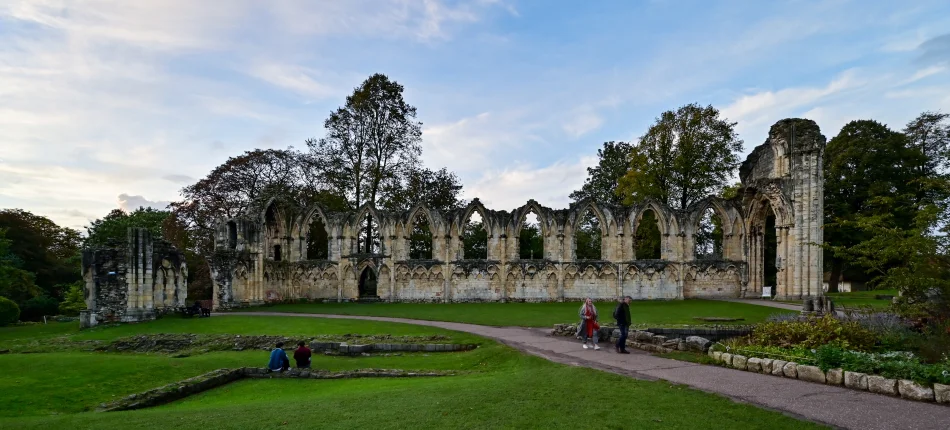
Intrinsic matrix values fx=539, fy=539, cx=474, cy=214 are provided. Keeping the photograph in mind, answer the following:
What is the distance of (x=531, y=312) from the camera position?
945 inches

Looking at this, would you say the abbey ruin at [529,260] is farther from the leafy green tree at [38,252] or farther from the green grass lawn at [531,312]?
the leafy green tree at [38,252]

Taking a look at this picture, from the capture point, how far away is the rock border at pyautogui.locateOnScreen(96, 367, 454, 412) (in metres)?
9.89

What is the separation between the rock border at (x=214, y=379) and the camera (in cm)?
989

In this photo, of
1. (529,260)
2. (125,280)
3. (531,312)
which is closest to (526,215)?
(529,260)

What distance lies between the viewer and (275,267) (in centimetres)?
3169

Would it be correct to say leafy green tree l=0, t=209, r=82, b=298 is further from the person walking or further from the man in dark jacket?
the man in dark jacket

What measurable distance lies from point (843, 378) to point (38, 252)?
5220cm

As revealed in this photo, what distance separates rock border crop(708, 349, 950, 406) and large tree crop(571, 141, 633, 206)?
40.7m

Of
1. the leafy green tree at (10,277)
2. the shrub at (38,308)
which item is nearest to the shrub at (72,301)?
the shrub at (38,308)

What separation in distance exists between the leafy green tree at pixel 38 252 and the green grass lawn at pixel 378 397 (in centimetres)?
3385

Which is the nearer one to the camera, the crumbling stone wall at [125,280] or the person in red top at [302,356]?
the person in red top at [302,356]

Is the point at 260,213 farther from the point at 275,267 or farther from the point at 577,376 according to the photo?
the point at 577,376

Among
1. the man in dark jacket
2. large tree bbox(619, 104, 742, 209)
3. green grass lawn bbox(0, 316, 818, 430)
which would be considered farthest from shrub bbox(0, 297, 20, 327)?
large tree bbox(619, 104, 742, 209)

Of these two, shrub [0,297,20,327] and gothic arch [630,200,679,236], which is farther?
gothic arch [630,200,679,236]
